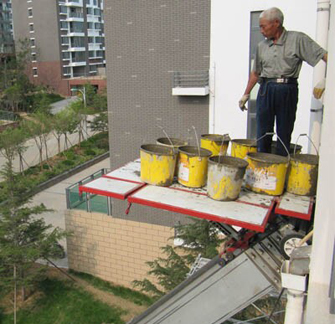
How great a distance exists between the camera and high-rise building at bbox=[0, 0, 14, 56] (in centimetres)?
5298

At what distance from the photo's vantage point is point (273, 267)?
3604mm

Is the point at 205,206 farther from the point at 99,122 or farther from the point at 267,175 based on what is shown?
the point at 99,122

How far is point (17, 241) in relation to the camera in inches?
469

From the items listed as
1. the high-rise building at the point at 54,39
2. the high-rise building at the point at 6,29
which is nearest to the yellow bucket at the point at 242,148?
the high-rise building at the point at 54,39

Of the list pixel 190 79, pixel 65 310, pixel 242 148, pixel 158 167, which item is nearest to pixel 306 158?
pixel 242 148

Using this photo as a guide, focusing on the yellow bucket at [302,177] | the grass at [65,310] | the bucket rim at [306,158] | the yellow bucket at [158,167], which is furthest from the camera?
the grass at [65,310]

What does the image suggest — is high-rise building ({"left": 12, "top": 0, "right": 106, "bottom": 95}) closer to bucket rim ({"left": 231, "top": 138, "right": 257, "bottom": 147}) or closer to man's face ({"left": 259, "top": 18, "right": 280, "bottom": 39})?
bucket rim ({"left": 231, "top": 138, "right": 257, "bottom": 147})

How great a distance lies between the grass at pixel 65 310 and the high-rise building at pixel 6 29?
45.1 metres

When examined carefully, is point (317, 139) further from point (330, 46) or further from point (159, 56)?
point (159, 56)

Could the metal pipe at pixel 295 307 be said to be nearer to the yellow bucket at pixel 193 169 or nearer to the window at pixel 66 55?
the yellow bucket at pixel 193 169

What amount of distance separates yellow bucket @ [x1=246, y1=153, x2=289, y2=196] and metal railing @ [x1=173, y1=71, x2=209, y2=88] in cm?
757

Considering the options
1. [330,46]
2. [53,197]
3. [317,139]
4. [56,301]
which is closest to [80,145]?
[53,197]

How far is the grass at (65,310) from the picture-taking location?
11.9 meters

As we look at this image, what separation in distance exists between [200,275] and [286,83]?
219 cm
